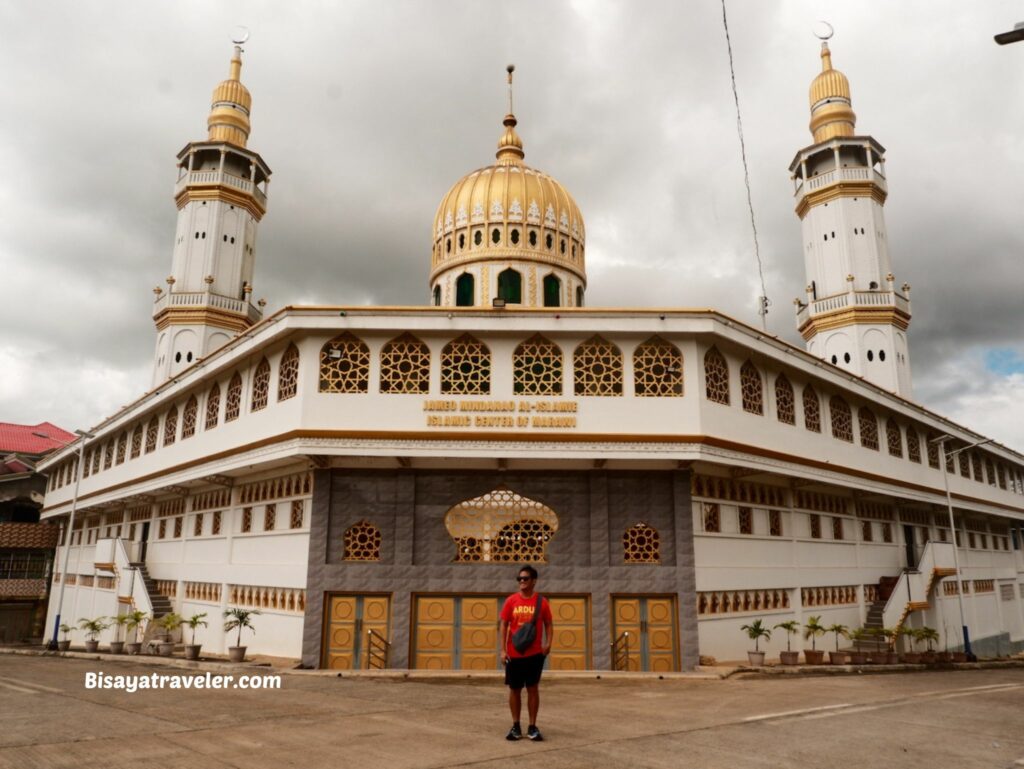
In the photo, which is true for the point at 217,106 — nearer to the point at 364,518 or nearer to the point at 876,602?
the point at 364,518

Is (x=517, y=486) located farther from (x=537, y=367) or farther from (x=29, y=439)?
(x=29, y=439)

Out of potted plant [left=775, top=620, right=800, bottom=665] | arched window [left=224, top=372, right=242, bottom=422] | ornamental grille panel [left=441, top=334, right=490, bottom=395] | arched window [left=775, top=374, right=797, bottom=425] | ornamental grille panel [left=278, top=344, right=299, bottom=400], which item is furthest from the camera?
arched window [left=224, top=372, right=242, bottom=422]

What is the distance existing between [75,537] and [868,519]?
37.1 meters

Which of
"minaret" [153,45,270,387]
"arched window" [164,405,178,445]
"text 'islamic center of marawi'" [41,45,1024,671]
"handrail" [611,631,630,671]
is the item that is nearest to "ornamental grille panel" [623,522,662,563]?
"text 'islamic center of marawi'" [41,45,1024,671]

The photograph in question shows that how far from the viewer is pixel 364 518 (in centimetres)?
1694

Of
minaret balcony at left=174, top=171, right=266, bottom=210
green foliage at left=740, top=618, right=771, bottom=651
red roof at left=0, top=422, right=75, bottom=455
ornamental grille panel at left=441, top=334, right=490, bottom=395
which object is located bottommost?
green foliage at left=740, top=618, right=771, bottom=651

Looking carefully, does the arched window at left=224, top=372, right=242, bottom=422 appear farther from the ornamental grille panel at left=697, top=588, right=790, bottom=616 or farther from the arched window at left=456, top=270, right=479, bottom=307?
the ornamental grille panel at left=697, top=588, right=790, bottom=616

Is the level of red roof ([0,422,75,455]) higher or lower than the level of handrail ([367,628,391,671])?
higher

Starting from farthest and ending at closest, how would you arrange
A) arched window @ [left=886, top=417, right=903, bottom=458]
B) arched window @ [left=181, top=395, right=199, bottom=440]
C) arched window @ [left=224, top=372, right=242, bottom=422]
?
arched window @ [left=886, top=417, right=903, bottom=458], arched window @ [left=181, top=395, right=199, bottom=440], arched window @ [left=224, top=372, right=242, bottom=422]

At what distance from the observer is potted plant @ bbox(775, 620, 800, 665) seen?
1694 centimetres

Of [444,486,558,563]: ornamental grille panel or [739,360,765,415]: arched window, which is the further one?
[739,360,765,415]: arched window

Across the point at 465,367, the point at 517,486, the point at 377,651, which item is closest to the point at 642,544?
the point at 517,486

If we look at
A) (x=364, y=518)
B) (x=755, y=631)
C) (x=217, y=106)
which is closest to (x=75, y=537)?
(x=217, y=106)

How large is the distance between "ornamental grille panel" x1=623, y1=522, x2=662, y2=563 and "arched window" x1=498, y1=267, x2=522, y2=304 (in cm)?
1146
